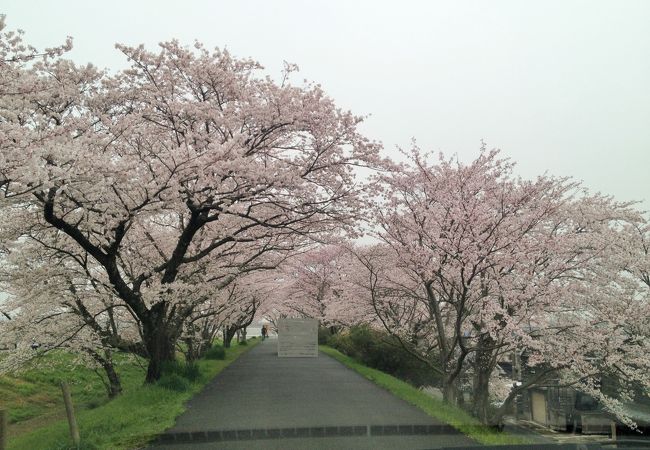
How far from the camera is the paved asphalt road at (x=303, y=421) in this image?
7.60 m

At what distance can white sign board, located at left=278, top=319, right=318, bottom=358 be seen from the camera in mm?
25578

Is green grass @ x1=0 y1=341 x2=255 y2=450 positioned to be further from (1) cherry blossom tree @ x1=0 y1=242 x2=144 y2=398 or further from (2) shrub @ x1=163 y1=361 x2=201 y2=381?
→ (1) cherry blossom tree @ x1=0 y1=242 x2=144 y2=398

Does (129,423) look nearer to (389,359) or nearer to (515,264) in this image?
(515,264)

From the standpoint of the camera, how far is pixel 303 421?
9.06 meters

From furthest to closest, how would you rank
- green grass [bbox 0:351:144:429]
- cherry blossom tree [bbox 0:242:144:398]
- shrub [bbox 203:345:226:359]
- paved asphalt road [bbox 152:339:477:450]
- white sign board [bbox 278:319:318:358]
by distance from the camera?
white sign board [bbox 278:319:318:358] < shrub [bbox 203:345:226:359] < green grass [bbox 0:351:144:429] < cherry blossom tree [bbox 0:242:144:398] < paved asphalt road [bbox 152:339:477:450]

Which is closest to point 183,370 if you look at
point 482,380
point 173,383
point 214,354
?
point 173,383

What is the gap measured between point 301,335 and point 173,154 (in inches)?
670

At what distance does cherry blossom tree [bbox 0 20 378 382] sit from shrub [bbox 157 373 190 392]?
670 mm

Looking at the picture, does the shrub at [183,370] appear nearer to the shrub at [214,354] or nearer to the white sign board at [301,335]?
the shrub at [214,354]

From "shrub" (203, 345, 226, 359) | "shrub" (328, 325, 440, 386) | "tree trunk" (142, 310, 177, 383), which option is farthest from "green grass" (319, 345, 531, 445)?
"shrub" (203, 345, 226, 359)

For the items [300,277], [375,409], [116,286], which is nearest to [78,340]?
[116,286]

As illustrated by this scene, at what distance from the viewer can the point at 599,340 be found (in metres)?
12.0

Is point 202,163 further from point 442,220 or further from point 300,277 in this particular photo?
point 300,277

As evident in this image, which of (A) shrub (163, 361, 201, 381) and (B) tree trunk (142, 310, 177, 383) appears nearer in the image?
(B) tree trunk (142, 310, 177, 383)
